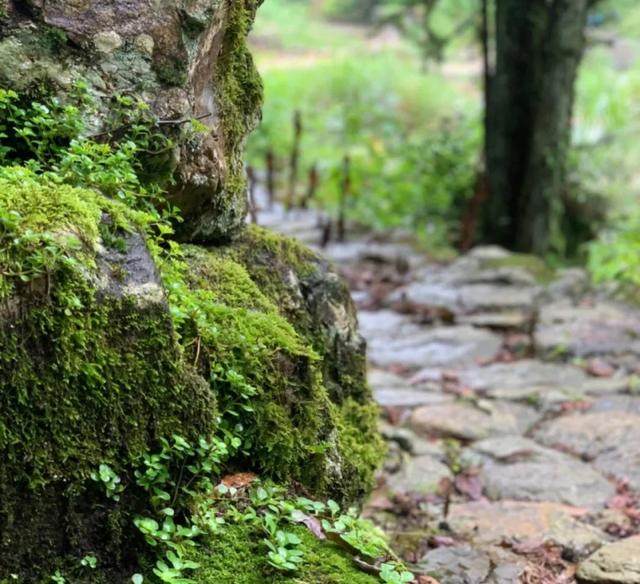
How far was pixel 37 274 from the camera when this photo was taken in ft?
5.46

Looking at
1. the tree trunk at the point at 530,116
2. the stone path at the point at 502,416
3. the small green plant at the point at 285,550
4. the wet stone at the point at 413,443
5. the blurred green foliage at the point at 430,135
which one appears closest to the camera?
the small green plant at the point at 285,550

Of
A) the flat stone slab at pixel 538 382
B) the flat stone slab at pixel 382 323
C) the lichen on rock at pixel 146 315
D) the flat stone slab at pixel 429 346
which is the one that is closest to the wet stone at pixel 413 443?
the flat stone slab at pixel 538 382

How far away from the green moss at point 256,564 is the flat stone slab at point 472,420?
2.41m

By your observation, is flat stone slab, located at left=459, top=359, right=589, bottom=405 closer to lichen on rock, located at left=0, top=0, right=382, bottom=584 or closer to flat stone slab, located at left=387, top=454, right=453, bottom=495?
flat stone slab, located at left=387, top=454, right=453, bottom=495

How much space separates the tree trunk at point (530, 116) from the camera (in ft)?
26.2

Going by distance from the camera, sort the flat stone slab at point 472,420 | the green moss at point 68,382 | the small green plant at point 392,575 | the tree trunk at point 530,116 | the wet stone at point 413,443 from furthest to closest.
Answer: the tree trunk at point 530,116, the flat stone slab at point 472,420, the wet stone at point 413,443, the small green plant at point 392,575, the green moss at point 68,382

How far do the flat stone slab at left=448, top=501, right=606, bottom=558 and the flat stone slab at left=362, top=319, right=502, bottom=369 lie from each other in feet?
7.01

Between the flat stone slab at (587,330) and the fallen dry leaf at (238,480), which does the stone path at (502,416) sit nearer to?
the flat stone slab at (587,330)

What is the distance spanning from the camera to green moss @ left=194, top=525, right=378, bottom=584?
1860 mm

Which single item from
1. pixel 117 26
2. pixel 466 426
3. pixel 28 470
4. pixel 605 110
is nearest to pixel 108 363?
pixel 28 470

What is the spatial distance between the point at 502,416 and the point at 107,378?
324 centimetres

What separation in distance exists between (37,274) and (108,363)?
237 mm

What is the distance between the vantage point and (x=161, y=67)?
2365 millimetres

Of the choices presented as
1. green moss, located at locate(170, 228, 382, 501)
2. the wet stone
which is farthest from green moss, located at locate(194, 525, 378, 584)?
the wet stone
